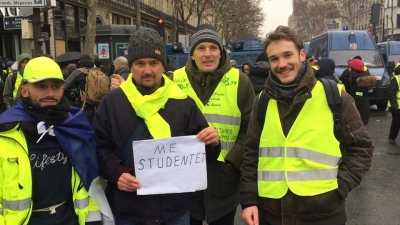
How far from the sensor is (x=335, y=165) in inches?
95.0

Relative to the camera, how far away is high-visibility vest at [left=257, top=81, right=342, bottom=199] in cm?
239

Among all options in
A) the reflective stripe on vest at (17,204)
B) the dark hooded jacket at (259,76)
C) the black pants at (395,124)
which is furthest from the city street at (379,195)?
the reflective stripe on vest at (17,204)

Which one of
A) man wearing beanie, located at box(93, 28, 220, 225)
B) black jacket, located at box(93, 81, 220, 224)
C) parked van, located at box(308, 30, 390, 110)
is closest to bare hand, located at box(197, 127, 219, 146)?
man wearing beanie, located at box(93, 28, 220, 225)

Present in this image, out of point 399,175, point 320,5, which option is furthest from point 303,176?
point 320,5

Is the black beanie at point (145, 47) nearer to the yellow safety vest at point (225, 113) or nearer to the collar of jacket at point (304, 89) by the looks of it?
the yellow safety vest at point (225, 113)

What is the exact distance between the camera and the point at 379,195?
635 cm

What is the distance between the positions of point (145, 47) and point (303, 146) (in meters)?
1.07

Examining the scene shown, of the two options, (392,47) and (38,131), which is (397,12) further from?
(38,131)

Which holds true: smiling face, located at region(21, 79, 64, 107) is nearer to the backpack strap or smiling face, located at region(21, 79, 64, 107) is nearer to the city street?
the backpack strap

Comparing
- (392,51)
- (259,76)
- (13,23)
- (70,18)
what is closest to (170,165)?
(259,76)

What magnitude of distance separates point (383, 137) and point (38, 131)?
994cm

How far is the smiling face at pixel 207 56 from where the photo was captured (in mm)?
3162

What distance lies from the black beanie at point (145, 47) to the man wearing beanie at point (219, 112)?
22.5 inches

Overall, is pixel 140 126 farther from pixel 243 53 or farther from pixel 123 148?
pixel 243 53
